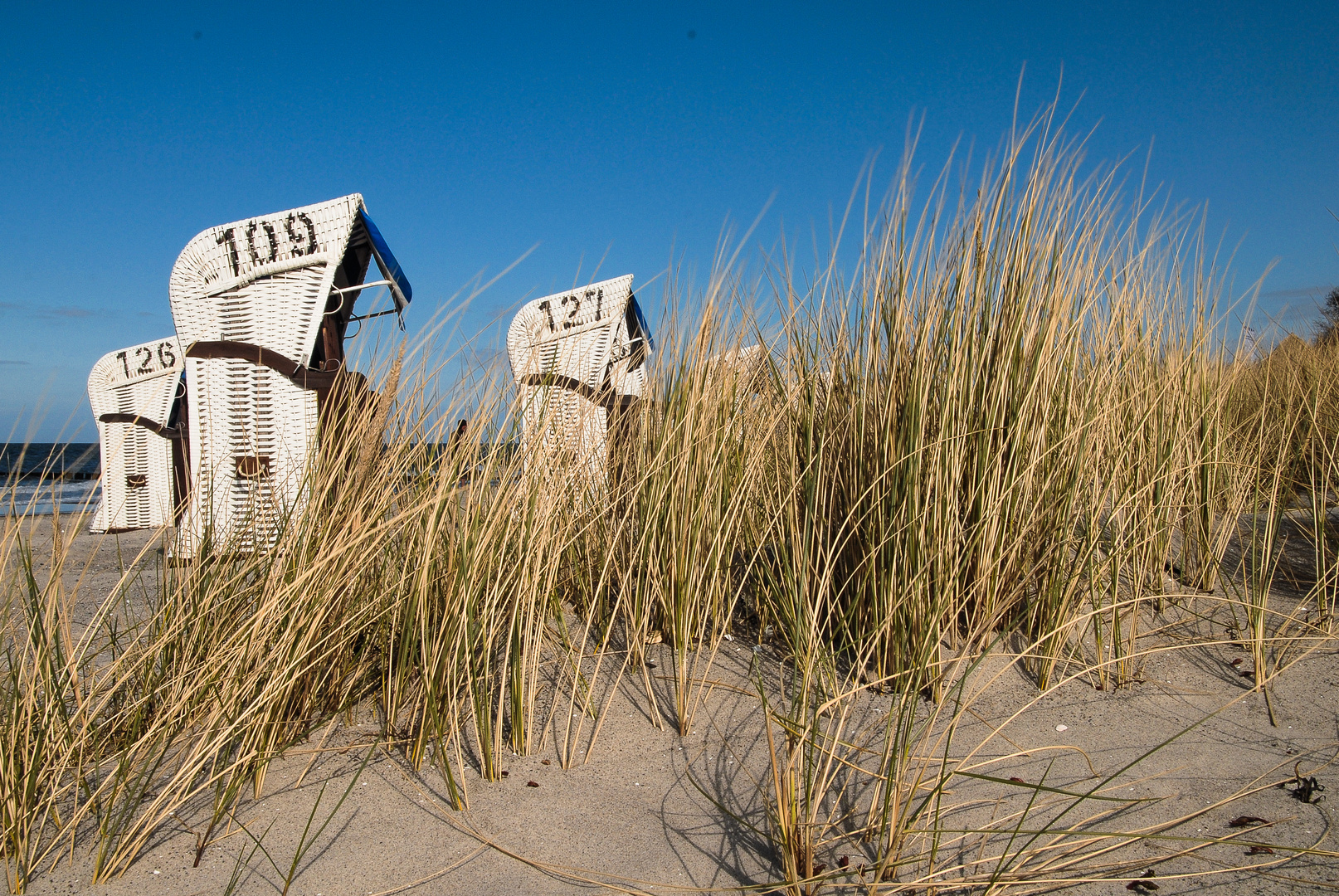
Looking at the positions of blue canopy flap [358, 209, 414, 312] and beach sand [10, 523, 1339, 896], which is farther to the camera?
blue canopy flap [358, 209, 414, 312]

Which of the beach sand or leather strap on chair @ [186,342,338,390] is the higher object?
leather strap on chair @ [186,342,338,390]

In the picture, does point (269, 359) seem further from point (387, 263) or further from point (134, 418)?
point (134, 418)

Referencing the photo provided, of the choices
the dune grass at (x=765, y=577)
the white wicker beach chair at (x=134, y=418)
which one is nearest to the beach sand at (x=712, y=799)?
the dune grass at (x=765, y=577)

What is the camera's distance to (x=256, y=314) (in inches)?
122

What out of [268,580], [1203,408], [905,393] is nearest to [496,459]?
[268,580]

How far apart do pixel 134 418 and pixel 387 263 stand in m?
3.25

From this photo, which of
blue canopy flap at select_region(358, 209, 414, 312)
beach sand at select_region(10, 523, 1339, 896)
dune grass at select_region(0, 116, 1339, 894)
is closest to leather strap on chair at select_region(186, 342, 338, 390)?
blue canopy flap at select_region(358, 209, 414, 312)

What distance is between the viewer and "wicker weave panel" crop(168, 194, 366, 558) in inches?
118

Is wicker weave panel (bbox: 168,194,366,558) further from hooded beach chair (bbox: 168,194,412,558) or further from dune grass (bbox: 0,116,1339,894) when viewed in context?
dune grass (bbox: 0,116,1339,894)

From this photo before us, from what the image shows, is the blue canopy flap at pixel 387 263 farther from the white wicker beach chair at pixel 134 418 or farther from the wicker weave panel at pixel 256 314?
the white wicker beach chair at pixel 134 418

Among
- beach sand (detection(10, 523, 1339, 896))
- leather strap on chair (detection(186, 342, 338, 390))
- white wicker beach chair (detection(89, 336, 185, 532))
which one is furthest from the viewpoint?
white wicker beach chair (detection(89, 336, 185, 532))

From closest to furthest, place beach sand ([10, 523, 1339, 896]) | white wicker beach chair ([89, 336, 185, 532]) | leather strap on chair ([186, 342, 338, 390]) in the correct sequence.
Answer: beach sand ([10, 523, 1339, 896]), leather strap on chair ([186, 342, 338, 390]), white wicker beach chair ([89, 336, 185, 532])

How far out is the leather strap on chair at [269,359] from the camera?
2984 mm

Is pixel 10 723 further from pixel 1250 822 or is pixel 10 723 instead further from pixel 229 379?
pixel 229 379
